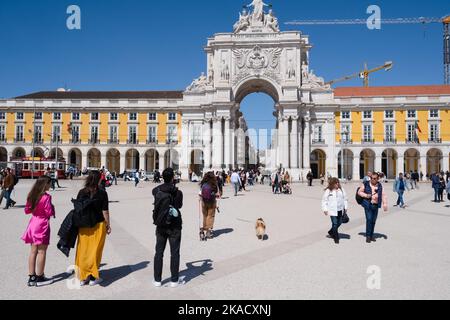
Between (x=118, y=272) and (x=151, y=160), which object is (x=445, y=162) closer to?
(x=151, y=160)

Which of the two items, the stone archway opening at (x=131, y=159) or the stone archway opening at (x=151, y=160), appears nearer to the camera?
the stone archway opening at (x=151, y=160)

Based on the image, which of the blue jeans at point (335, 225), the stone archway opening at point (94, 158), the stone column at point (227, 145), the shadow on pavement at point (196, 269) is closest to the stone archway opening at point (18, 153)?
the stone archway opening at point (94, 158)

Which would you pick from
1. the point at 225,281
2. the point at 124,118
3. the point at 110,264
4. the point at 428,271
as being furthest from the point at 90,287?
the point at 124,118

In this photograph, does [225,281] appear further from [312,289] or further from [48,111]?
[48,111]

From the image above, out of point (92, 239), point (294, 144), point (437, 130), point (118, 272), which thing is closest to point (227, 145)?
point (294, 144)

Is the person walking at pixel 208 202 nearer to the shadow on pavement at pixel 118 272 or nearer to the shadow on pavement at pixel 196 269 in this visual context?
the shadow on pavement at pixel 196 269

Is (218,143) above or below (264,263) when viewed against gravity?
above

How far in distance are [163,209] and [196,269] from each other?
1.63 metres

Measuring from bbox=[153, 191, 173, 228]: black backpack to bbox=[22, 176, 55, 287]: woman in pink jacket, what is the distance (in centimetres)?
176

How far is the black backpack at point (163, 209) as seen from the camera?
4.97m

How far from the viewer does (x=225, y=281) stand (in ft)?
17.4

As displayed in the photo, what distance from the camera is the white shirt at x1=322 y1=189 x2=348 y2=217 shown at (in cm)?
826

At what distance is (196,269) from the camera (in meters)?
5.98

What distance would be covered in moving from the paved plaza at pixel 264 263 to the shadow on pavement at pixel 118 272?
0.02m
